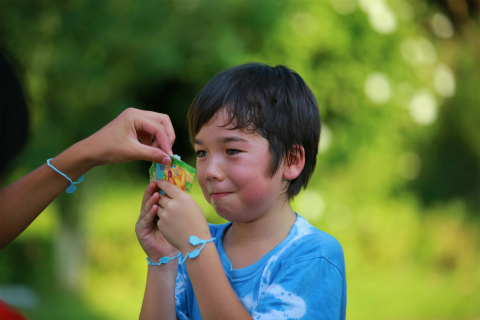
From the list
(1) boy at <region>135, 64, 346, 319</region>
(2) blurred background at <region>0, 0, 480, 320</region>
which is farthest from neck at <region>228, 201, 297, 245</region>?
(2) blurred background at <region>0, 0, 480, 320</region>

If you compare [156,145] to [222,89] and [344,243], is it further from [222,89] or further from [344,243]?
[344,243]

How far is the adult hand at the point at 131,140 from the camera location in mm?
1812

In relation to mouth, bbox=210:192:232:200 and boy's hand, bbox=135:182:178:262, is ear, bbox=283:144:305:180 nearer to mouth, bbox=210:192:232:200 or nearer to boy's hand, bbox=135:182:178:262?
mouth, bbox=210:192:232:200

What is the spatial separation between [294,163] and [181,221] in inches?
17.6

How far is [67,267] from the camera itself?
18.0 feet

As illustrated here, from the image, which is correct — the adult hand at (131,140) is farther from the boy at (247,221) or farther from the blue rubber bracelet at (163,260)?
the blue rubber bracelet at (163,260)

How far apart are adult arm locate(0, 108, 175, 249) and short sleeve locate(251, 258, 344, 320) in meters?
0.51

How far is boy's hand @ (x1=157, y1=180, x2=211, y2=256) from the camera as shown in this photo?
5.48 feet

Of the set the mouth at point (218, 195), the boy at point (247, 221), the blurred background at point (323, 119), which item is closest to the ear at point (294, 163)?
the boy at point (247, 221)

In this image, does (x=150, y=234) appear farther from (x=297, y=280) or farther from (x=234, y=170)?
(x=297, y=280)

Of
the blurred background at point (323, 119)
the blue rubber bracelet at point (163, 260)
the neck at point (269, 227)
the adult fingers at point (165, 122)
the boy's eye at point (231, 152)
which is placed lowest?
the blue rubber bracelet at point (163, 260)

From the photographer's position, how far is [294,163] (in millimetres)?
1908

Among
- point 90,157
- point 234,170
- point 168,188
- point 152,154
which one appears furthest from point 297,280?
point 90,157

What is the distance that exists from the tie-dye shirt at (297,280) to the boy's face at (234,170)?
6.5 inches
